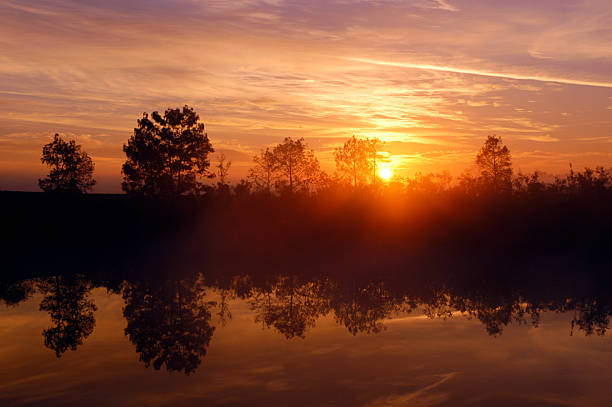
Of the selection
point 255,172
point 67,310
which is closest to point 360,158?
point 255,172

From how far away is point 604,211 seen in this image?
4259 centimetres

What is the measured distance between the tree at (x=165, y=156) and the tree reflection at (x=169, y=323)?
31292 millimetres

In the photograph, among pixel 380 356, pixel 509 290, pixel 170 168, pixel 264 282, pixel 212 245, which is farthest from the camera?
pixel 170 168

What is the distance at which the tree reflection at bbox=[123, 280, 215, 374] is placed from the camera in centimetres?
1608

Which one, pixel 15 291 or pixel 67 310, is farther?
pixel 15 291

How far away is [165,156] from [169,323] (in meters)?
41.8

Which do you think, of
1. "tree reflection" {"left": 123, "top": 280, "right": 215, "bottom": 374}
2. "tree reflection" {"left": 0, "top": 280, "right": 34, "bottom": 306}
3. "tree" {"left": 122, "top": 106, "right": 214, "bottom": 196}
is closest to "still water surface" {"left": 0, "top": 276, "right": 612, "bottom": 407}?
"tree reflection" {"left": 123, "top": 280, "right": 215, "bottom": 374}

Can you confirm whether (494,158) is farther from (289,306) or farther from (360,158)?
(289,306)

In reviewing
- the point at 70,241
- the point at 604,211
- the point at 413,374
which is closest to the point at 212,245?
the point at 70,241

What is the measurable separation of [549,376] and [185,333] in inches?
442

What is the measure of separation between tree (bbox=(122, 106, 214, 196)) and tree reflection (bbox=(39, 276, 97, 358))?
28.5 metres

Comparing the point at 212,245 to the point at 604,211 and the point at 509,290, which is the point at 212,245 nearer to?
the point at 509,290

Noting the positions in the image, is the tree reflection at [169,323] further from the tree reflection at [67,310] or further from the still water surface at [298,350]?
the tree reflection at [67,310]

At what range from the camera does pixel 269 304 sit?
971 inches
